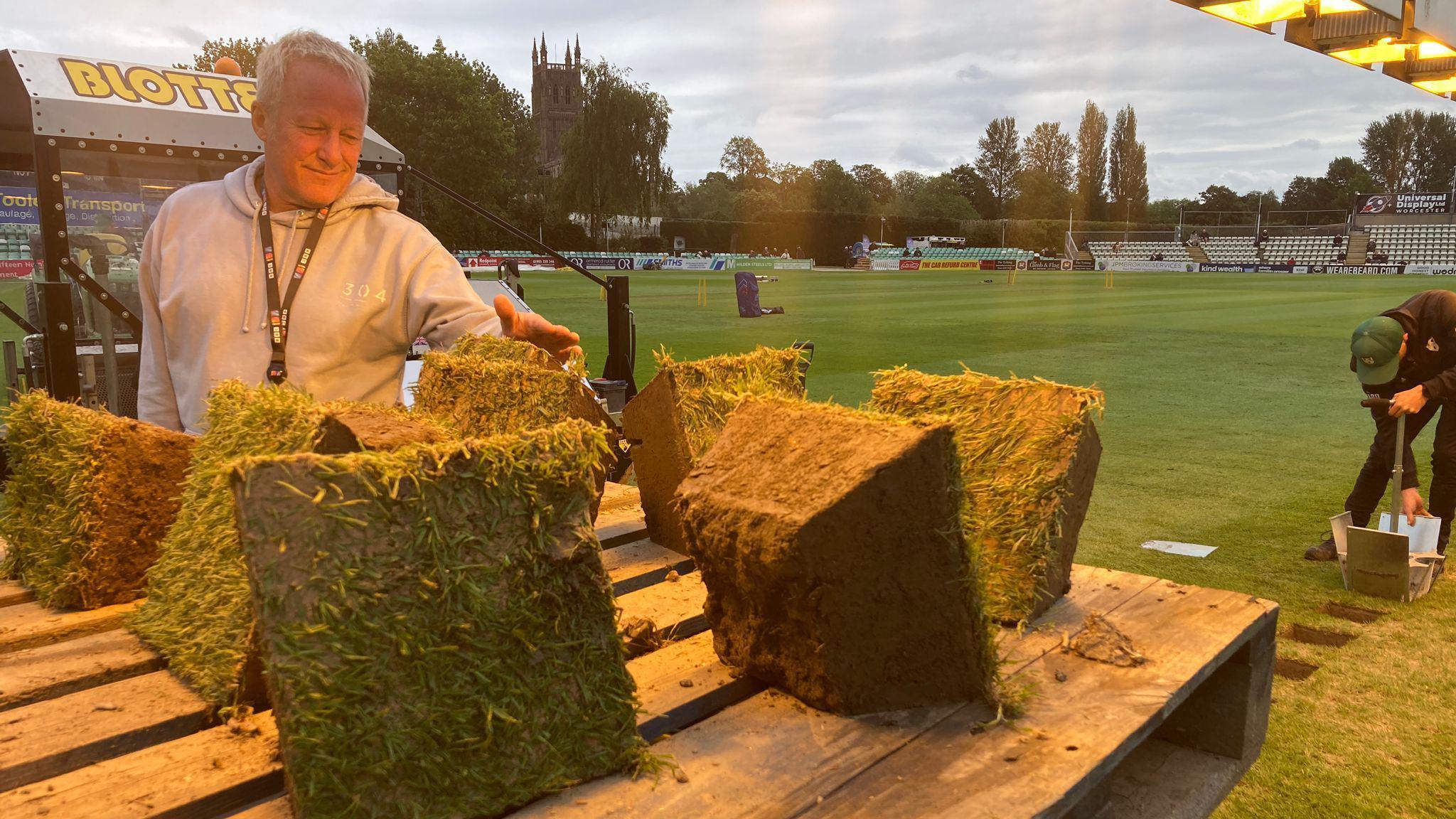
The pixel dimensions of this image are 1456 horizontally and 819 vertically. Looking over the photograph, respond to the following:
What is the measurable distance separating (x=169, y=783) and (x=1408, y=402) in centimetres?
650

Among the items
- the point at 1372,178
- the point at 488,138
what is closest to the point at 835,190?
the point at 488,138

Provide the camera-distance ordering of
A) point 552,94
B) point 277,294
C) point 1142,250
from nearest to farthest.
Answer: point 277,294
point 1142,250
point 552,94

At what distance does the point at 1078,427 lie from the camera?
2.24m

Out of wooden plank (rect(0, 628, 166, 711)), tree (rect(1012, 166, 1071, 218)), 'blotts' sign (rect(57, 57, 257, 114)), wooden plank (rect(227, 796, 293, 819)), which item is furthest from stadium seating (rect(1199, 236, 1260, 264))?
wooden plank (rect(227, 796, 293, 819))

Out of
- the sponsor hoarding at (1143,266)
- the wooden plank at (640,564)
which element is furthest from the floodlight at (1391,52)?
the sponsor hoarding at (1143,266)

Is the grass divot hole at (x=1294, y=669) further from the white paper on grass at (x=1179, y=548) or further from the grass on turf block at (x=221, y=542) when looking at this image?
the grass on turf block at (x=221, y=542)

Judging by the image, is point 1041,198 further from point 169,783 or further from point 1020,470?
point 169,783

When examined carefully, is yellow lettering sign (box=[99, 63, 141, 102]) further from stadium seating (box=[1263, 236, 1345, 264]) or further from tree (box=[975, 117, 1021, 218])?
tree (box=[975, 117, 1021, 218])

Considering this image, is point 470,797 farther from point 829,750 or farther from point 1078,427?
point 1078,427

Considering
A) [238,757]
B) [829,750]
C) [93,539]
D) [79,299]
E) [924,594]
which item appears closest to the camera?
[238,757]

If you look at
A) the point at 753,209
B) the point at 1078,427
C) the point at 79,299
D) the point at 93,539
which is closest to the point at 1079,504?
the point at 1078,427

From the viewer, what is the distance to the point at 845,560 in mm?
1657

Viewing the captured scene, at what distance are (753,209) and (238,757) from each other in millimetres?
74614

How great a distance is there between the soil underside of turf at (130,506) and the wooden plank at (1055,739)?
5.76ft
